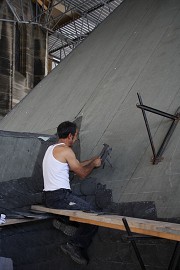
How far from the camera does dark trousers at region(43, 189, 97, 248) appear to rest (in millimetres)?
4005

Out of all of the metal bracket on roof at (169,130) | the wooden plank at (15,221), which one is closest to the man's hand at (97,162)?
the metal bracket on roof at (169,130)

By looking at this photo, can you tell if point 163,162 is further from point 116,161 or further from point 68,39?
point 68,39

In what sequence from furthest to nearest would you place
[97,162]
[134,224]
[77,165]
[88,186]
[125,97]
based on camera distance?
[125,97] < [88,186] < [97,162] < [77,165] < [134,224]

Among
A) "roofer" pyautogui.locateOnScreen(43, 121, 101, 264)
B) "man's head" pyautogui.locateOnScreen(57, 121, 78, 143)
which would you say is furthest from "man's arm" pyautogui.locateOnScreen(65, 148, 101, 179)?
"man's head" pyautogui.locateOnScreen(57, 121, 78, 143)

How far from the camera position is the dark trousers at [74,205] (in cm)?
400

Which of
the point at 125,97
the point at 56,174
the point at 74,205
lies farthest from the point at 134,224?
the point at 125,97

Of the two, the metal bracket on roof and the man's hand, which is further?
the man's hand

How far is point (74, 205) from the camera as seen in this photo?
4055 mm

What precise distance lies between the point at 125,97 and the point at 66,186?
6.14ft

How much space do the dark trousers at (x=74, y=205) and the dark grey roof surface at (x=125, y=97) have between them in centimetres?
38

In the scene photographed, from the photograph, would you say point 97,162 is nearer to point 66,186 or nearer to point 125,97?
point 66,186

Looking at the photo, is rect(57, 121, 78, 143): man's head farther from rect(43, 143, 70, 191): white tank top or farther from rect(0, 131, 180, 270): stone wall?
rect(0, 131, 180, 270): stone wall

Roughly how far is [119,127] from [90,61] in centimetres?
308

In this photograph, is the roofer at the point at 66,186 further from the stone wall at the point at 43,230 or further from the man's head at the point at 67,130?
the stone wall at the point at 43,230
